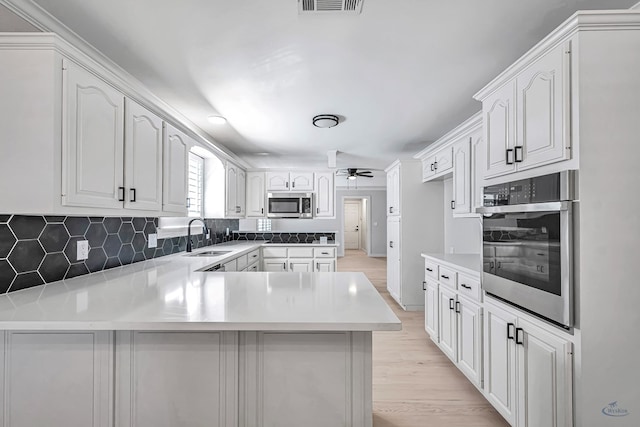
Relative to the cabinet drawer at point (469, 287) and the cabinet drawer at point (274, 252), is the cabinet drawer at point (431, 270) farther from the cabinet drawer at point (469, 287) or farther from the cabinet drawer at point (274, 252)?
the cabinet drawer at point (274, 252)

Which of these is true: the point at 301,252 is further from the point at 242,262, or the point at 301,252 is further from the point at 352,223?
the point at 352,223

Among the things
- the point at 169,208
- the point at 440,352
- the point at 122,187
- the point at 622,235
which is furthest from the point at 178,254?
the point at 622,235

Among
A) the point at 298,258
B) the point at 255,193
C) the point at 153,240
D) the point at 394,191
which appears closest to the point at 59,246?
the point at 153,240

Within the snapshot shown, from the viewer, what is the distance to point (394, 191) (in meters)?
4.55

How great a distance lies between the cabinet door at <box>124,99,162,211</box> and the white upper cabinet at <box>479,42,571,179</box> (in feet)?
7.34

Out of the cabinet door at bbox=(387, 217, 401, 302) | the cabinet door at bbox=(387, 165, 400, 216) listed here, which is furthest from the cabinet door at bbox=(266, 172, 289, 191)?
the cabinet door at bbox=(387, 217, 401, 302)

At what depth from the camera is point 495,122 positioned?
1.79 m

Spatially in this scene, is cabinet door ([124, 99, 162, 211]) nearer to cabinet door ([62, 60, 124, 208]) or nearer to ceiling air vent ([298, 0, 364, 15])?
cabinet door ([62, 60, 124, 208])

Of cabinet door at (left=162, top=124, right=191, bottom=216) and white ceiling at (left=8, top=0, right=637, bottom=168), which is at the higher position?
white ceiling at (left=8, top=0, right=637, bottom=168)

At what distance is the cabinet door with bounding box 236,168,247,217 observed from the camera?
15.1 ft

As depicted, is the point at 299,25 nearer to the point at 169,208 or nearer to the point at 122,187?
the point at 122,187

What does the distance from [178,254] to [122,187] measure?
63.3 inches

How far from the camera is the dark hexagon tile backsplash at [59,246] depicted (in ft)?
4.93

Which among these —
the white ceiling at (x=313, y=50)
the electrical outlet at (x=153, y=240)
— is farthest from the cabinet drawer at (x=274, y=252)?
the white ceiling at (x=313, y=50)
